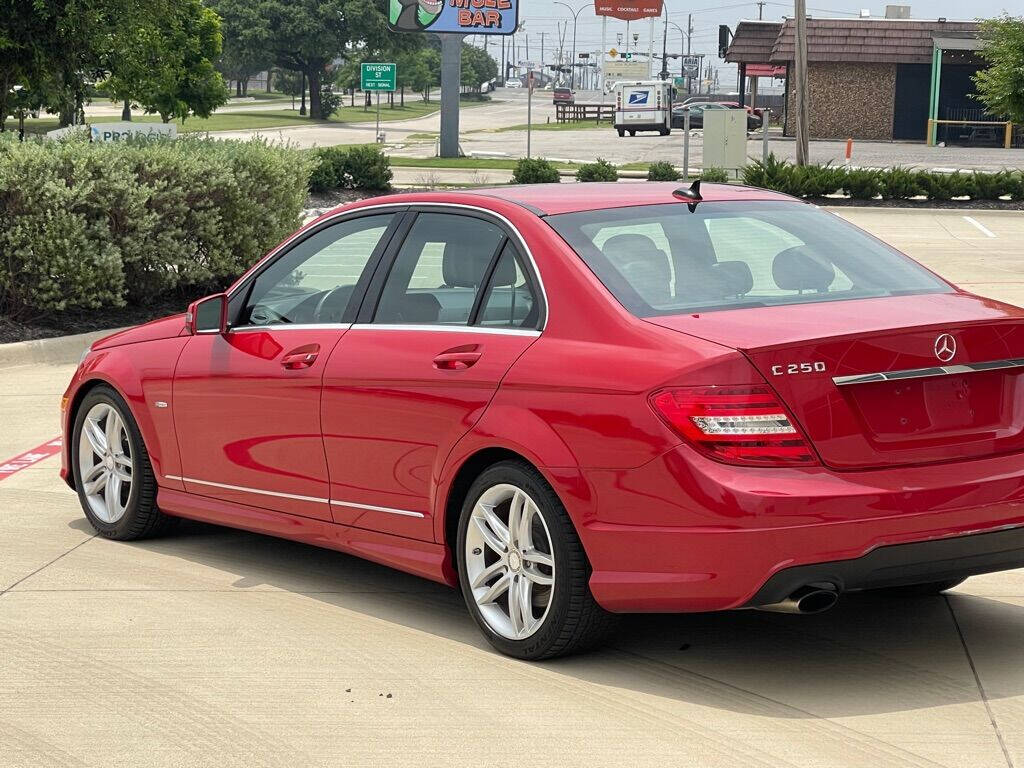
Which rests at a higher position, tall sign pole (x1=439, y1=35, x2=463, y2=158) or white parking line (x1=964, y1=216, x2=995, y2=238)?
tall sign pole (x1=439, y1=35, x2=463, y2=158)

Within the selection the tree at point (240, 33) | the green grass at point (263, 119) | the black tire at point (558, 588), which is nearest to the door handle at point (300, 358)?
the black tire at point (558, 588)

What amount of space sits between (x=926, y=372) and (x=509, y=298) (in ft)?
4.67

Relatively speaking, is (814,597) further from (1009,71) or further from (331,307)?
(1009,71)

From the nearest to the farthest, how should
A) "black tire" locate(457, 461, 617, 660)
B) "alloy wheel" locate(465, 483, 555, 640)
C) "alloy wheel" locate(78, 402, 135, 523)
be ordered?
"black tire" locate(457, 461, 617, 660) → "alloy wheel" locate(465, 483, 555, 640) → "alloy wheel" locate(78, 402, 135, 523)

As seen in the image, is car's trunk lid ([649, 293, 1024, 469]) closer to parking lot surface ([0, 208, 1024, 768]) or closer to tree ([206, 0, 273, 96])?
parking lot surface ([0, 208, 1024, 768])

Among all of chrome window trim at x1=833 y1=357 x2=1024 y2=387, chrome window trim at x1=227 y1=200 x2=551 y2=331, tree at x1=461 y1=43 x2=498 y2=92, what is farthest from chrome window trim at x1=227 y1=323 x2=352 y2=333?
tree at x1=461 y1=43 x2=498 y2=92

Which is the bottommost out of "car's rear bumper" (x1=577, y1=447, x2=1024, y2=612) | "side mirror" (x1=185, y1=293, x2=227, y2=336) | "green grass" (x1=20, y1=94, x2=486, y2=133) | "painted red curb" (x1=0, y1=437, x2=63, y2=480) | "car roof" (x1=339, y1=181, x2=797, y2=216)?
"green grass" (x1=20, y1=94, x2=486, y2=133)

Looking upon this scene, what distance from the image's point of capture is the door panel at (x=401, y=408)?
5328 mm

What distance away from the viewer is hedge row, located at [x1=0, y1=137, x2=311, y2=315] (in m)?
13.4

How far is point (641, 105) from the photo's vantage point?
71875mm

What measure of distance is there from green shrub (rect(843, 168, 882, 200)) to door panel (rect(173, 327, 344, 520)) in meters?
26.8

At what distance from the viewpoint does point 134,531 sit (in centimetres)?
717

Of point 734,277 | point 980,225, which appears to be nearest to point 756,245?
point 734,277

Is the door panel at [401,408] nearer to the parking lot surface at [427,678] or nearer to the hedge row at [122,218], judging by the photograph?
the parking lot surface at [427,678]
